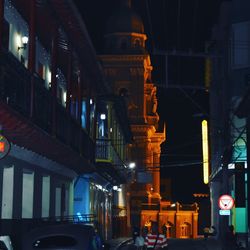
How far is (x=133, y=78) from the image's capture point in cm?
8875

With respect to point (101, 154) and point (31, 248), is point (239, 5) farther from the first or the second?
point (31, 248)

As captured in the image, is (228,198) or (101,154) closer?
(228,198)

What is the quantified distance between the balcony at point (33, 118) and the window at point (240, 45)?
1906cm

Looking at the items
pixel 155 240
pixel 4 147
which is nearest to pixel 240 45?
pixel 155 240

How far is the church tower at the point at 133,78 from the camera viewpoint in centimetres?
8794

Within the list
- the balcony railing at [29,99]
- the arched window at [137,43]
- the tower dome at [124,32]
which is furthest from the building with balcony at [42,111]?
the arched window at [137,43]

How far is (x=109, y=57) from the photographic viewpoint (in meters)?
87.8

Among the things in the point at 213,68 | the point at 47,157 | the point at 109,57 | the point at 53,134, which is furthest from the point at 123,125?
the point at 53,134

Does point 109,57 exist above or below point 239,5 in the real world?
above

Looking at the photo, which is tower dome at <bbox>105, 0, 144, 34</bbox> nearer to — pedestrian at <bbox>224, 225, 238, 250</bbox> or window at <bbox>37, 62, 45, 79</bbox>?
pedestrian at <bbox>224, 225, 238, 250</bbox>

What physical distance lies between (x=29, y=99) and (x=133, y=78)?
7030 cm

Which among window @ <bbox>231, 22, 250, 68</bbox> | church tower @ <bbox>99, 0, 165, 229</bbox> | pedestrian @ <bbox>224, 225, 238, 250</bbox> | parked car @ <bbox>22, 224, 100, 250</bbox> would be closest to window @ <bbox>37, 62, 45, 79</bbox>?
pedestrian @ <bbox>224, 225, 238, 250</bbox>

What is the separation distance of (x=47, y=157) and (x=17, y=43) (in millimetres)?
3820

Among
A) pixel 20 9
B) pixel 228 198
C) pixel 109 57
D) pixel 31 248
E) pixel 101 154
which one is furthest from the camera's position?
pixel 109 57
